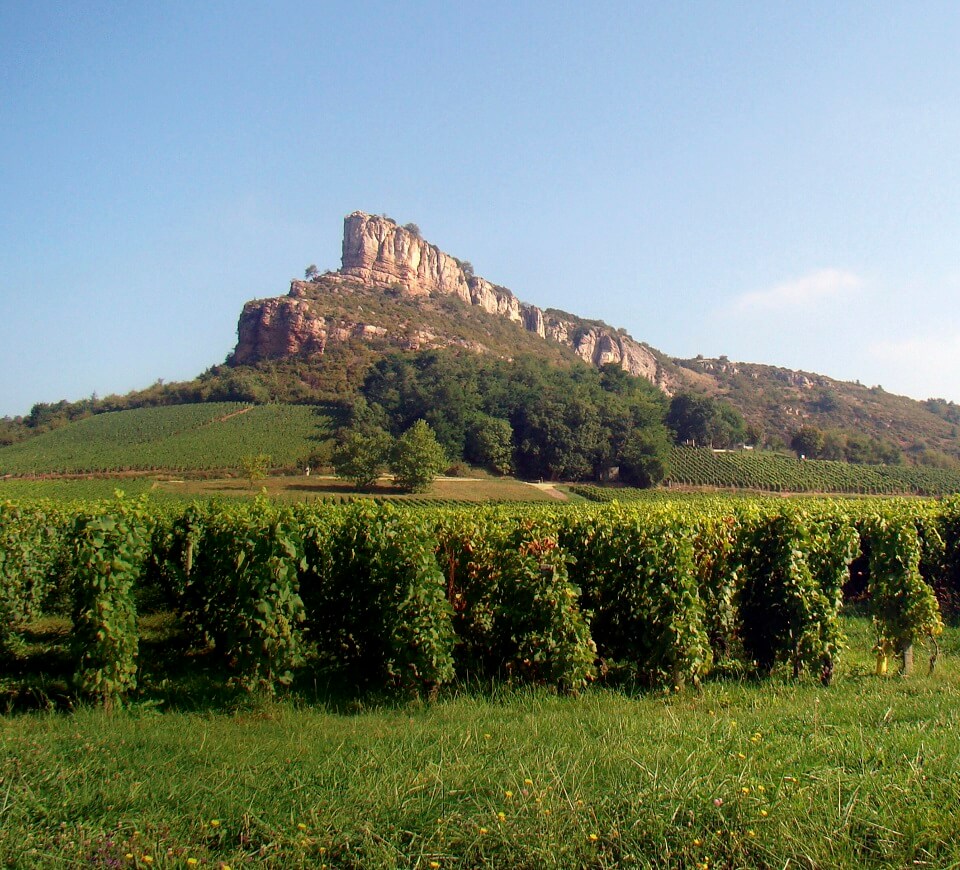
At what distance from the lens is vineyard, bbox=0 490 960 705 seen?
6602mm

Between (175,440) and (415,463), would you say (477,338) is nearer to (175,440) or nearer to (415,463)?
(175,440)

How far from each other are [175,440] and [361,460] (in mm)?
30255

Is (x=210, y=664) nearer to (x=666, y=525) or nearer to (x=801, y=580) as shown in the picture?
(x=666, y=525)

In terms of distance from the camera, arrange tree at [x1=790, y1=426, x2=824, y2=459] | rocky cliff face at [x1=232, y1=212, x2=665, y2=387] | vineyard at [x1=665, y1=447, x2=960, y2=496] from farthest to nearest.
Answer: rocky cliff face at [x1=232, y1=212, x2=665, y2=387] → tree at [x1=790, y1=426, x2=824, y2=459] → vineyard at [x1=665, y1=447, x2=960, y2=496]

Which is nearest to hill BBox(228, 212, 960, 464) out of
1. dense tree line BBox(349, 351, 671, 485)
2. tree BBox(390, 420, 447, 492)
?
dense tree line BBox(349, 351, 671, 485)

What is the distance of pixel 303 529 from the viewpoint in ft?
27.8

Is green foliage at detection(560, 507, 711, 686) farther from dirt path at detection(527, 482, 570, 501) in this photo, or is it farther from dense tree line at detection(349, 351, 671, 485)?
dense tree line at detection(349, 351, 671, 485)

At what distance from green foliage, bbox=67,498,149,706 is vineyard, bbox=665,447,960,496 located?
188 ft

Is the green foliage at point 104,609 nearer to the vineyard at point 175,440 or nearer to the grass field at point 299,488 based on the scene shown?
the grass field at point 299,488

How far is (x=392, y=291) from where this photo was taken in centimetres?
15138

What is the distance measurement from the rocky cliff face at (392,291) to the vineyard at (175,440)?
2224cm

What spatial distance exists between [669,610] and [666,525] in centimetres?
94

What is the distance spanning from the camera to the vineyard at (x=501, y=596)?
660cm

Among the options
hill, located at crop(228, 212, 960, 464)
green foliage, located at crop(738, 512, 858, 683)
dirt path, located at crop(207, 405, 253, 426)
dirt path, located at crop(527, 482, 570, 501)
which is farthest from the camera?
hill, located at crop(228, 212, 960, 464)
